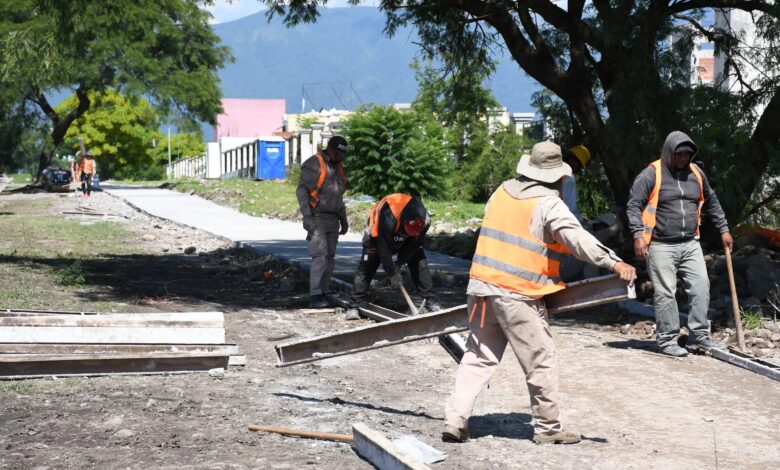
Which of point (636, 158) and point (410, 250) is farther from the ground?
point (636, 158)

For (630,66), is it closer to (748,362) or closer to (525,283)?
(748,362)

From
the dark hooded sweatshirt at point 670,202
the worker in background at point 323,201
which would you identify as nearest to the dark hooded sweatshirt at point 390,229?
the worker in background at point 323,201

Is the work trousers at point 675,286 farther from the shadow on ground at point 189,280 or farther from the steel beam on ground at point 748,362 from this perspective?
the shadow on ground at point 189,280

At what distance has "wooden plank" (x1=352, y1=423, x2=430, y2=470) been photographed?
5027 millimetres

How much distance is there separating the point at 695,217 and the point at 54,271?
8856 millimetres

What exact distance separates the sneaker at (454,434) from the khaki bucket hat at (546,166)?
4.66ft

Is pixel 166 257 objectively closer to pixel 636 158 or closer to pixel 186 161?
pixel 636 158

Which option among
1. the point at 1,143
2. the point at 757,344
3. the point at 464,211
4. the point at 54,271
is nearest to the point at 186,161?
the point at 1,143

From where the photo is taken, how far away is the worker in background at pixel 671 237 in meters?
8.66

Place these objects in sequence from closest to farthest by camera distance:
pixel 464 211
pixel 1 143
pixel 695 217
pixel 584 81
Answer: pixel 695 217
pixel 584 81
pixel 464 211
pixel 1 143

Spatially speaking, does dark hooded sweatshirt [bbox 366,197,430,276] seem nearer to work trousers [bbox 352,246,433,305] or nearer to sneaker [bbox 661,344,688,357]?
work trousers [bbox 352,246,433,305]

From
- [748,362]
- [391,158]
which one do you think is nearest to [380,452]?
[748,362]

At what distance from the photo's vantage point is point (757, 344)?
9047 mm

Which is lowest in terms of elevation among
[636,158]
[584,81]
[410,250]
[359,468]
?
[359,468]
